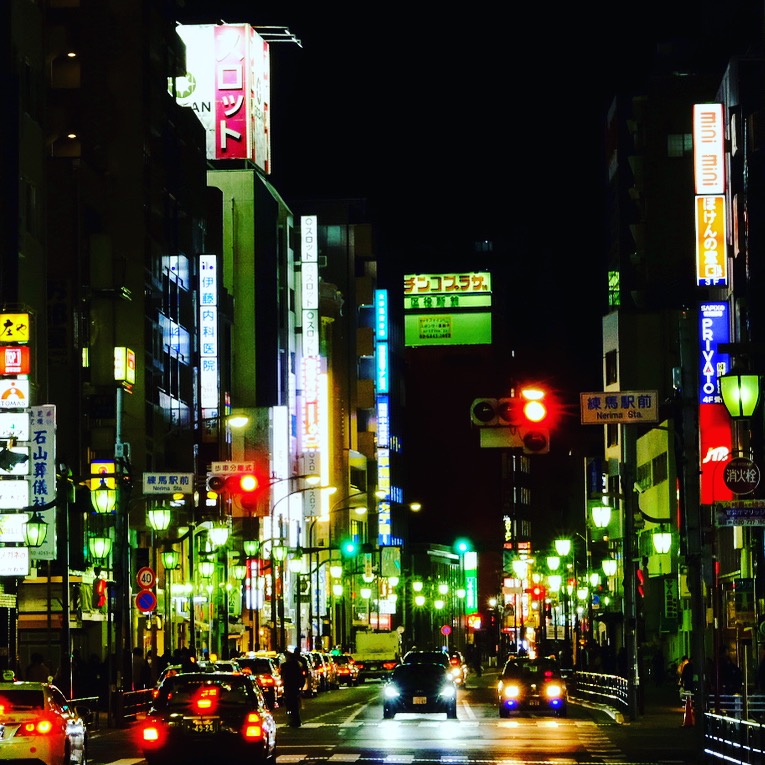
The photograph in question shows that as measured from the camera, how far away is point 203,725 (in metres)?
26.6

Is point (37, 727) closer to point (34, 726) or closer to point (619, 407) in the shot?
point (34, 726)

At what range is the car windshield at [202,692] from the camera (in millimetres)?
27016

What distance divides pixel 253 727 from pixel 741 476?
32.7 ft

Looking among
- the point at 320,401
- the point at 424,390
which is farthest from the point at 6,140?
the point at 424,390

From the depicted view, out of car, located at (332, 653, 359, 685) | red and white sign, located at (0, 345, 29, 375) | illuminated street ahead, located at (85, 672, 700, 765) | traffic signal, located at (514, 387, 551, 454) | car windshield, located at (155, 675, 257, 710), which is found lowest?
car, located at (332, 653, 359, 685)

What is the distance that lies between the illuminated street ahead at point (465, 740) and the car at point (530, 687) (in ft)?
1.53

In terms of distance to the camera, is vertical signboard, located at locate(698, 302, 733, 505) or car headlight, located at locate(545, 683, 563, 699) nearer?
car headlight, located at locate(545, 683, 563, 699)

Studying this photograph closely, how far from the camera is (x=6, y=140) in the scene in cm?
5444

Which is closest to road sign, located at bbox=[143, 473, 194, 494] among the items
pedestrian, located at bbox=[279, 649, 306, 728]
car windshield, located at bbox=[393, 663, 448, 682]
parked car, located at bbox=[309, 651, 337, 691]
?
car windshield, located at bbox=[393, 663, 448, 682]

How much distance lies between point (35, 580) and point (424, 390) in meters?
139

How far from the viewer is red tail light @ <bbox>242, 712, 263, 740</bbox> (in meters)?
26.8

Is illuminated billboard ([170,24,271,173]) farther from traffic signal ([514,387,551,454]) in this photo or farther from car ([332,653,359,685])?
traffic signal ([514,387,551,454])

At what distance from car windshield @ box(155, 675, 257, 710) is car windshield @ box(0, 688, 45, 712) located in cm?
215

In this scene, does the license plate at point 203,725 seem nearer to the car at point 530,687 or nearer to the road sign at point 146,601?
the road sign at point 146,601
